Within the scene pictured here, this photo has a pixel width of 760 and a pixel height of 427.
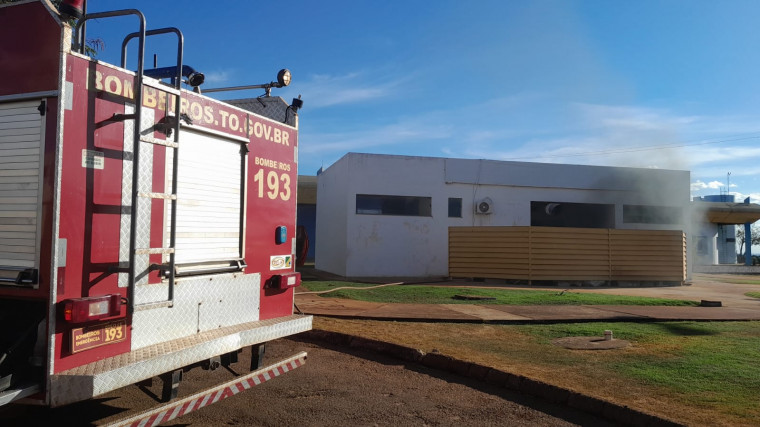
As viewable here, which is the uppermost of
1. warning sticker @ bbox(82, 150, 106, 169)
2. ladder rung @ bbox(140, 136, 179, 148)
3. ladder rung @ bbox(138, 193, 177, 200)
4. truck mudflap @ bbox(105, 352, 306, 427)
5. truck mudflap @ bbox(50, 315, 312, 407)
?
ladder rung @ bbox(140, 136, 179, 148)

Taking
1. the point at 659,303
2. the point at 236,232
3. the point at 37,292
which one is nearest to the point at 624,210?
the point at 659,303

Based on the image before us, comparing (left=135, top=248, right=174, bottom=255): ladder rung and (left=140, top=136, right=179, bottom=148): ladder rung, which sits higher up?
(left=140, top=136, right=179, bottom=148): ladder rung

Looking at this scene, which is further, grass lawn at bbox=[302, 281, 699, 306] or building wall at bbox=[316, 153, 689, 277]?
building wall at bbox=[316, 153, 689, 277]

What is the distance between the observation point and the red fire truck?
10.9 feet

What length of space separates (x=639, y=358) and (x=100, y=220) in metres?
6.59

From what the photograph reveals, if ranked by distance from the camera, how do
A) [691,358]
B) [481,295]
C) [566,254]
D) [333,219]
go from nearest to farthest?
[691,358] < [481,295] < [566,254] < [333,219]

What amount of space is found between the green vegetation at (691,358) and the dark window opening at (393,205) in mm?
12701

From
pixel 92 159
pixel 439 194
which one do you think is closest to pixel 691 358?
pixel 92 159

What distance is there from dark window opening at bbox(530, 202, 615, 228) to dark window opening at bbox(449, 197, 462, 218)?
3707mm

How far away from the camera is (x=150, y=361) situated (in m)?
3.70

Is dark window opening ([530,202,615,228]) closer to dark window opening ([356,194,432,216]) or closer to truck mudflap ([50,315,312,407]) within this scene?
dark window opening ([356,194,432,216])

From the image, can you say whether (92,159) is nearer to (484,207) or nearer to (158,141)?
(158,141)

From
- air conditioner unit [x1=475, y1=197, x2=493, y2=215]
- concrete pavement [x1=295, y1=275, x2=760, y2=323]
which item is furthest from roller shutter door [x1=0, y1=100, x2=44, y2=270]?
air conditioner unit [x1=475, y1=197, x2=493, y2=215]

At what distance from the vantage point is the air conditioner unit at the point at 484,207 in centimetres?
2281
